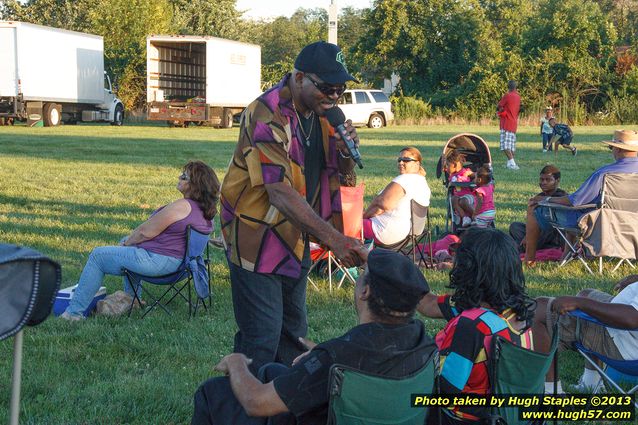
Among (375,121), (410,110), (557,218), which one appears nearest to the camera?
(557,218)

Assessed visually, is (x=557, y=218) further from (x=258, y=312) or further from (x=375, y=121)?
(x=375, y=121)

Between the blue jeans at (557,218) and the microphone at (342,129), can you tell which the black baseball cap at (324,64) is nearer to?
the microphone at (342,129)

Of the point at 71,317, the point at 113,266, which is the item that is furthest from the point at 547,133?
the point at 71,317

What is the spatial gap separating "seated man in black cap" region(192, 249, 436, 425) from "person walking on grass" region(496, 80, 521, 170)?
49.0 feet

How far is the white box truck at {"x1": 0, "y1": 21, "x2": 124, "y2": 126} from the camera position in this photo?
29953 millimetres

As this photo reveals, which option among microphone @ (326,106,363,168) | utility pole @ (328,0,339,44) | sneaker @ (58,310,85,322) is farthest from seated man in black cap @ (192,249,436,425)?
utility pole @ (328,0,339,44)

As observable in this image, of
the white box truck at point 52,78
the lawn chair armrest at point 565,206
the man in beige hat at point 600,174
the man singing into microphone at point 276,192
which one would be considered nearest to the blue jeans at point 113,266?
the man singing into microphone at point 276,192

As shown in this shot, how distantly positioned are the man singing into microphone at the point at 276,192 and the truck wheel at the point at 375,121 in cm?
3262

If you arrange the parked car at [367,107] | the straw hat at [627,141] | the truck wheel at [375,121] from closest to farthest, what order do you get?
the straw hat at [627,141]
the parked car at [367,107]
the truck wheel at [375,121]

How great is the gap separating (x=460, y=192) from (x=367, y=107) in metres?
27.2

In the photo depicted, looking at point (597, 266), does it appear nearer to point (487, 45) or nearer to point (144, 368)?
point (144, 368)

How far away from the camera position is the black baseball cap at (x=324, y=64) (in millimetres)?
3668

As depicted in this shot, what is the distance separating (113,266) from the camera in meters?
6.34

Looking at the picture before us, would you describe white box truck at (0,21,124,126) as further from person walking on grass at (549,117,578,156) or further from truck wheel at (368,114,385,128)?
person walking on grass at (549,117,578,156)
